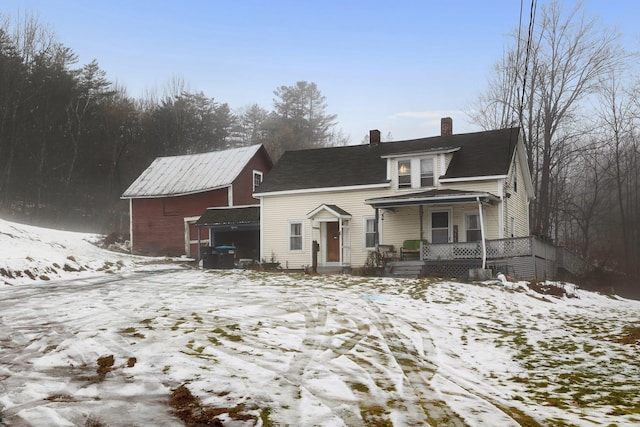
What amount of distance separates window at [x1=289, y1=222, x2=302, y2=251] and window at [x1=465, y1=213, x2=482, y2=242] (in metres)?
8.22

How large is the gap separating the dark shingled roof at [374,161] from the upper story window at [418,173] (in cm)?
58

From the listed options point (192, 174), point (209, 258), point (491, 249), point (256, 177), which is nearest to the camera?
point (491, 249)

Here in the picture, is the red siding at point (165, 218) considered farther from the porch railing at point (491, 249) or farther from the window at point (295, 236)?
the porch railing at point (491, 249)

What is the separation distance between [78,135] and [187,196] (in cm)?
2131

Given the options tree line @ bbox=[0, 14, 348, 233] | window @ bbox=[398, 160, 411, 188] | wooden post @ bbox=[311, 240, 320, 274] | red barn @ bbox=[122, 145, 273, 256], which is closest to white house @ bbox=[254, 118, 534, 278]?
window @ bbox=[398, 160, 411, 188]

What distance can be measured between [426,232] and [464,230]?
1674mm

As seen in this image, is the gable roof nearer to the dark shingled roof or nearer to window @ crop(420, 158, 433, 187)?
the dark shingled roof

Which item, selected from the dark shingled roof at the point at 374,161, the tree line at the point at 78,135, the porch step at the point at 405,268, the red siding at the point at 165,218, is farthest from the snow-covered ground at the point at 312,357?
the tree line at the point at 78,135

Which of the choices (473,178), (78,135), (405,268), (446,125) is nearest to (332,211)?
(405,268)

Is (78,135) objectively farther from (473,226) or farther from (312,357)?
(312,357)

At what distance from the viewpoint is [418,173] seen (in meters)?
24.5

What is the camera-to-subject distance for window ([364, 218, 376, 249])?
81.5 feet

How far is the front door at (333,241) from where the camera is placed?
25797mm

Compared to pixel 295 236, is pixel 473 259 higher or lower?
lower
